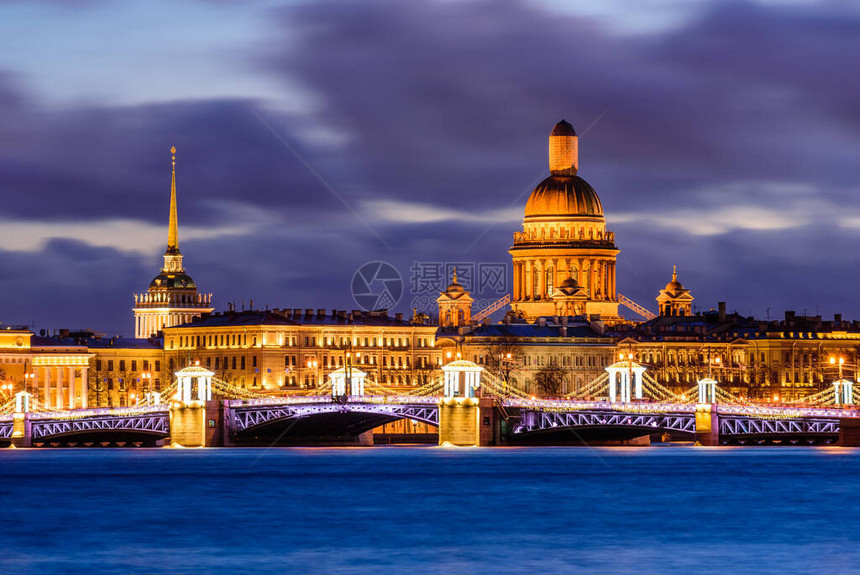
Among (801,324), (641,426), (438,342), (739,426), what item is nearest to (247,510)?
(641,426)

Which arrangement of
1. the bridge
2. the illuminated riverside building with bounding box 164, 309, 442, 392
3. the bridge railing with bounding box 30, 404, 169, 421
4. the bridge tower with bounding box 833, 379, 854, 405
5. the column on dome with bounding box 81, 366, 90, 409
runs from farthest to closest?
the column on dome with bounding box 81, 366, 90, 409 < the illuminated riverside building with bounding box 164, 309, 442, 392 < the bridge tower with bounding box 833, 379, 854, 405 < the bridge railing with bounding box 30, 404, 169, 421 < the bridge

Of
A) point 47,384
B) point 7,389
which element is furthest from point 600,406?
point 47,384

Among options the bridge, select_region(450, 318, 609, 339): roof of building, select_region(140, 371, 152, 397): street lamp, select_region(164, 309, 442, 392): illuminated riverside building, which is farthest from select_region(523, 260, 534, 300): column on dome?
the bridge

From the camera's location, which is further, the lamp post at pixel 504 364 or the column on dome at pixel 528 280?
the column on dome at pixel 528 280

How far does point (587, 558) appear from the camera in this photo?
2837 inches

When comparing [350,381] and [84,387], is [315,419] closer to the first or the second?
[350,381]

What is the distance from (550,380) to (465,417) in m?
49.5

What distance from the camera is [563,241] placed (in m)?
192

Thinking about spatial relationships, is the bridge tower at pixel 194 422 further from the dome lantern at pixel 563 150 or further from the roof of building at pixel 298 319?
the dome lantern at pixel 563 150

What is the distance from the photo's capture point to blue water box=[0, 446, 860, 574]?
71438mm

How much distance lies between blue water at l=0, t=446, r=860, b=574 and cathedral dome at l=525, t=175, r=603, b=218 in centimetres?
7418

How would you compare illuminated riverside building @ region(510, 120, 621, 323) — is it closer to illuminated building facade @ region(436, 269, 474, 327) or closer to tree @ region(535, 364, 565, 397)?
illuminated building facade @ region(436, 269, 474, 327)

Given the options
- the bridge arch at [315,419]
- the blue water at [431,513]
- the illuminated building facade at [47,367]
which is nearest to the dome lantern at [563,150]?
the illuminated building facade at [47,367]

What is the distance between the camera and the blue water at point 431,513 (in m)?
71.4
